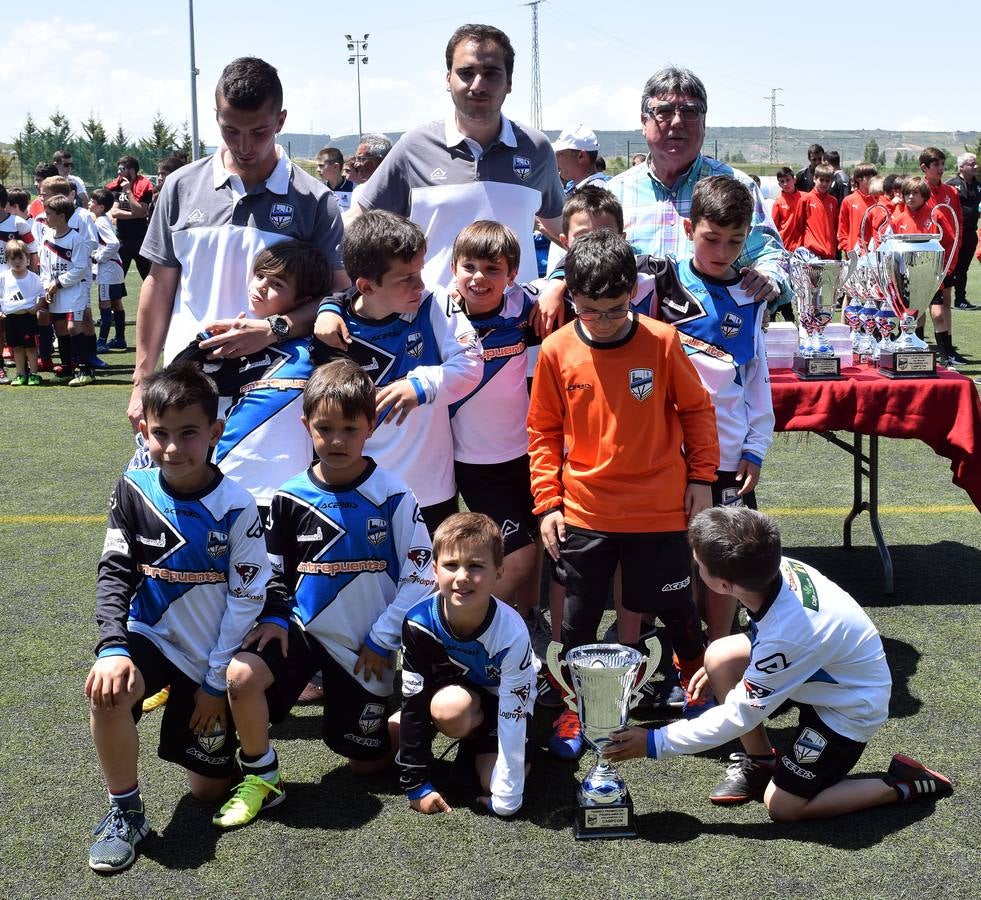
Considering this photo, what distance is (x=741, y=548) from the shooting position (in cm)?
282

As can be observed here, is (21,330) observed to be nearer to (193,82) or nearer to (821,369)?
(821,369)

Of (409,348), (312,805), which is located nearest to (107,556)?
(312,805)

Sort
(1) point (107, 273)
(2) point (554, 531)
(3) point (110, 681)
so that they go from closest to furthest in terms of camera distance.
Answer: (3) point (110, 681), (2) point (554, 531), (1) point (107, 273)

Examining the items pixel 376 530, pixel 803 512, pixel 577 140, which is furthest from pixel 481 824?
pixel 577 140

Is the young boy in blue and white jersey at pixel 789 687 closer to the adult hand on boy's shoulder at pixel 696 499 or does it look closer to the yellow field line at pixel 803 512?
the adult hand on boy's shoulder at pixel 696 499

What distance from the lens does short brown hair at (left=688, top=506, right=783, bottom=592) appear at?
2.82 m

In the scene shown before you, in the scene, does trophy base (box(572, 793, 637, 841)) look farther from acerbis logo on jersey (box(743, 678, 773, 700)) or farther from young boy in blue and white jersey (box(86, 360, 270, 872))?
young boy in blue and white jersey (box(86, 360, 270, 872))

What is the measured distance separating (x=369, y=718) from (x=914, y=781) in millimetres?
1520

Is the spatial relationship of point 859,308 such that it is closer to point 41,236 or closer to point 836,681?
point 836,681

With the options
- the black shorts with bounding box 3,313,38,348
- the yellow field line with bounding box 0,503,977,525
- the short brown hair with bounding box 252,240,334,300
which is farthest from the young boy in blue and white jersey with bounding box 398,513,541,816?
the black shorts with bounding box 3,313,38,348

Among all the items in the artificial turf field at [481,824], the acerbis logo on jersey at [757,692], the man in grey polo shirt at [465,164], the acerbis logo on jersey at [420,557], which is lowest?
the artificial turf field at [481,824]

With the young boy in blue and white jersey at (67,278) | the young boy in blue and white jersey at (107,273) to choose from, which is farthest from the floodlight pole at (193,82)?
the young boy in blue and white jersey at (67,278)

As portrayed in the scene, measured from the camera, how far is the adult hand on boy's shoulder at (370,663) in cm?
321

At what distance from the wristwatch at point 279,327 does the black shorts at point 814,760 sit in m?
1.88
